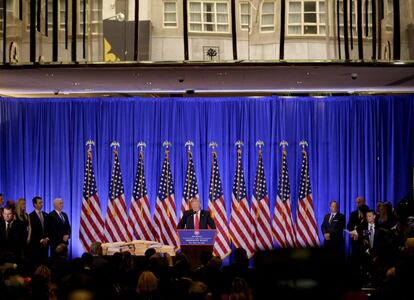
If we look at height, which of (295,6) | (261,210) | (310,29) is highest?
(295,6)

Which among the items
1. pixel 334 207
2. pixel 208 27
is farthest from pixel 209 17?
pixel 334 207

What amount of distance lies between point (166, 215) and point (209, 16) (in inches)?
174

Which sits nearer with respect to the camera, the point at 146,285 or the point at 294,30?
the point at 146,285

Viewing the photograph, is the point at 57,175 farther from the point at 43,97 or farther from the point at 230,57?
the point at 230,57

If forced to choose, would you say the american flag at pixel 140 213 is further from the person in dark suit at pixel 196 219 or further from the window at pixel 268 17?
the window at pixel 268 17

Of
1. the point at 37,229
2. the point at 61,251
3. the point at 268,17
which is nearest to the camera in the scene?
the point at 61,251

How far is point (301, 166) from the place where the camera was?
1523 centimetres

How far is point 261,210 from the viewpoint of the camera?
14930mm

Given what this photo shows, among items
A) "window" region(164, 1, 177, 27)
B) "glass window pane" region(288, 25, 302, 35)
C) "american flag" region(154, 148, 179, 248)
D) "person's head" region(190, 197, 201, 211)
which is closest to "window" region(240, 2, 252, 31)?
"glass window pane" region(288, 25, 302, 35)

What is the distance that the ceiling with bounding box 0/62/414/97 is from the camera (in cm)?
1164

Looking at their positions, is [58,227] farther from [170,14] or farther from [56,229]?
[170,14]

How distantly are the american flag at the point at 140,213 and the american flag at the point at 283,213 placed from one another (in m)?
2.47

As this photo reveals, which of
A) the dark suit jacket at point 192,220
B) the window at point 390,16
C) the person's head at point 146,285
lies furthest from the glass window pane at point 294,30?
the person's head at point 146,285

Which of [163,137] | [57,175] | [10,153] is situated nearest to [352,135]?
[163,137]
